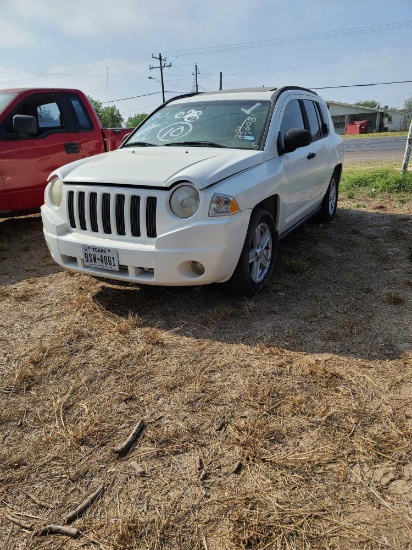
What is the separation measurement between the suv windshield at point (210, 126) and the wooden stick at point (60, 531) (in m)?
3.29

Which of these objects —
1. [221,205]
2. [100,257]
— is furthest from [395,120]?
[100,257]

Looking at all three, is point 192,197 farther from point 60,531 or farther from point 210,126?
point 60,531

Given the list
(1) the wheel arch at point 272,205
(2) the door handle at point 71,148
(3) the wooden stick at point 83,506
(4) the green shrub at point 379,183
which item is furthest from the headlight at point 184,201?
(4) the green shrub at point 379,183

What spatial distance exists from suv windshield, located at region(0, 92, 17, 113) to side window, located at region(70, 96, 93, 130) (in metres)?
0.88

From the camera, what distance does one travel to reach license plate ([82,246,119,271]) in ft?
11.4

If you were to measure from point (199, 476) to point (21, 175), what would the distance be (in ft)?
16.9

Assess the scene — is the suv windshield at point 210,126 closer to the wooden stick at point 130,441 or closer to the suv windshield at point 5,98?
the suv windshield at point 5,98

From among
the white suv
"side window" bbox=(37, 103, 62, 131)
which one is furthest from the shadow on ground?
"side window" bbox=(37, 103, 62, 131)

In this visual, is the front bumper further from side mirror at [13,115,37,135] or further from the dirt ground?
side mirror at [13,115,37,135]

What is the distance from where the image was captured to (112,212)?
3504mm

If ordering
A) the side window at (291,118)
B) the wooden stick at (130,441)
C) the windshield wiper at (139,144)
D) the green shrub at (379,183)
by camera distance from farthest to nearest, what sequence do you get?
the green shrub at (379,183), the windshield wiper at (139,144), the side window at (291,118), the wooden stick at (130,441)

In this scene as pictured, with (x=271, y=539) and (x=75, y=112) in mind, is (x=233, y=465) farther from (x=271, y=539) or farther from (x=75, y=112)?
(x=75, y=112)

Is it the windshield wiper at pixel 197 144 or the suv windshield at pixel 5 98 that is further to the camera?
the suv windshield at pixel 5 98

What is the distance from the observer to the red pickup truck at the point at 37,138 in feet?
19.3
